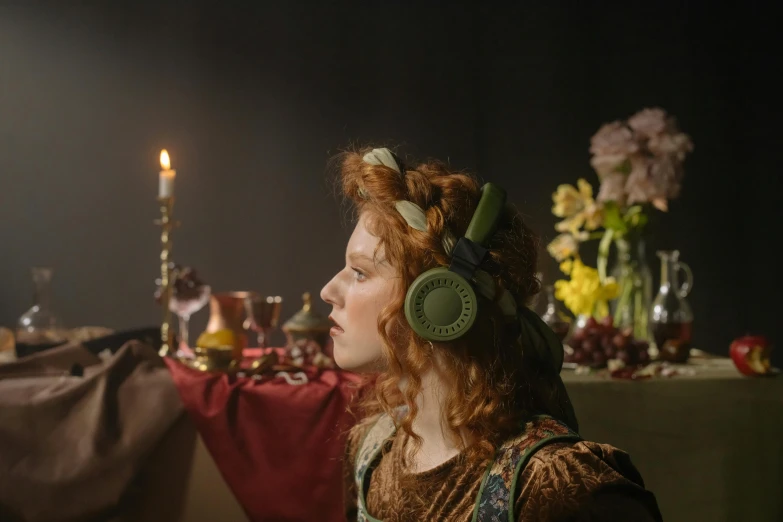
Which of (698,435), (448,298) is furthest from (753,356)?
(448,298)

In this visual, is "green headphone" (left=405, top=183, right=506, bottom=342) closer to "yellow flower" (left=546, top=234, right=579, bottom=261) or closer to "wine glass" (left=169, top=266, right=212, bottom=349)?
"wine glass" (left=169, top=266, right=212, bottom=349)

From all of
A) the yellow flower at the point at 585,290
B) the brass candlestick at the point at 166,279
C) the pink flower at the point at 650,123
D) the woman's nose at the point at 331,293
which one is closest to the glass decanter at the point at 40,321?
the brass candlestick at the point at 166,279

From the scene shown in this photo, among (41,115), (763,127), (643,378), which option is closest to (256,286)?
(41,115)

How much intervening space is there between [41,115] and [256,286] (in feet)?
3.28

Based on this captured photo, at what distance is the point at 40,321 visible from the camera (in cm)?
207

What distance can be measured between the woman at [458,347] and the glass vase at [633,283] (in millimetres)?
1337

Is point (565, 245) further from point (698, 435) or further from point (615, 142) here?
point (698, 435)

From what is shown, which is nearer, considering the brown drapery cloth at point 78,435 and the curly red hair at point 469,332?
the curly red hair at point 469,332

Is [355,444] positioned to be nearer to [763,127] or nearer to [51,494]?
[51,494]

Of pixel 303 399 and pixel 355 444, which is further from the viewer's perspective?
pixel 303 399

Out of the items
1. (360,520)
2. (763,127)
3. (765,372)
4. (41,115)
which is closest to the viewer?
(360,520)

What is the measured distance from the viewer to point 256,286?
2.96 metres

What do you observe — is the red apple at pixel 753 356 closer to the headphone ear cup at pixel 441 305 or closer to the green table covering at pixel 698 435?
the green table covering at pixel 698 435

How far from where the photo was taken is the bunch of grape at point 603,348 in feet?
6.54
